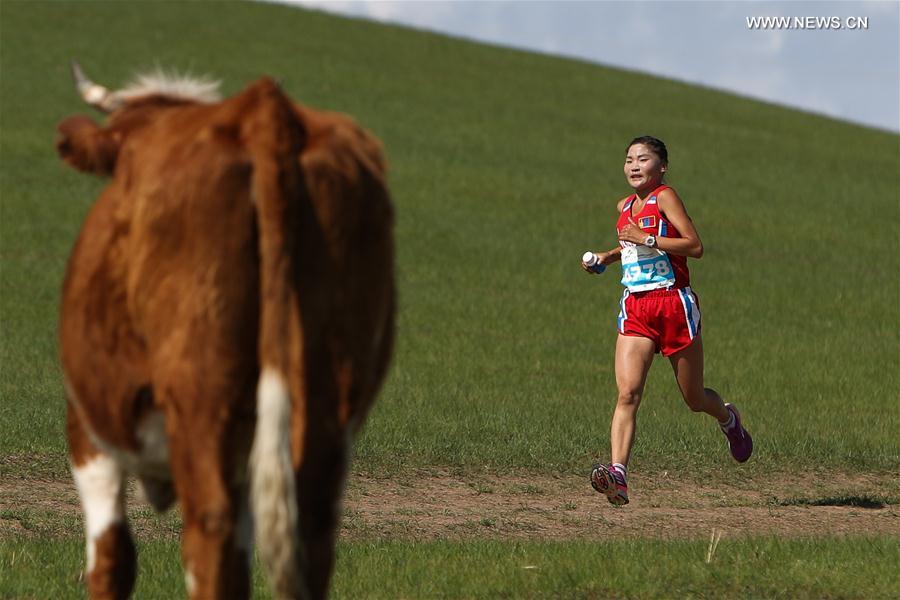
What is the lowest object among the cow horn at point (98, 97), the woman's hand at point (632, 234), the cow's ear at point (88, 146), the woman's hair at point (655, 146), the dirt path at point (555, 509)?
the dirt path at point (555, 509)

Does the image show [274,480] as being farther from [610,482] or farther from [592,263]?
[592,263]

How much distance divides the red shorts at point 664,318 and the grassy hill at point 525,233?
2.55 meters

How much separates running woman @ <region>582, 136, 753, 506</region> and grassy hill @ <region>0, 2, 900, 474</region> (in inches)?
99.0

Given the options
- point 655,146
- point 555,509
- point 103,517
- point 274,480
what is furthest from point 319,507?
point 555,509

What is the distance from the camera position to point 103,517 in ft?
15.9

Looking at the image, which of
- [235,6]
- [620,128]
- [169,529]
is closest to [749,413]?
[169,529]

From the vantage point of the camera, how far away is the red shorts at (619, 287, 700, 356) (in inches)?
374

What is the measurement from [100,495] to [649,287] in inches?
213

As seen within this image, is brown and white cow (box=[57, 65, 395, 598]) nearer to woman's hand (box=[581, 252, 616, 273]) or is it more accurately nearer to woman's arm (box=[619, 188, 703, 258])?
woman's arm (box=[619, 188, 703, 258])

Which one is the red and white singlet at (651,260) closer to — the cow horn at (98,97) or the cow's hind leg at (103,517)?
the cow horn at (98,97)

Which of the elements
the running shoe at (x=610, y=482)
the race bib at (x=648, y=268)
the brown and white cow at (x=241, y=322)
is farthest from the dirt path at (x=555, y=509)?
the brown and white cow at (x=241, y=322)

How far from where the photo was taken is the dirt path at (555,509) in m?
9.27

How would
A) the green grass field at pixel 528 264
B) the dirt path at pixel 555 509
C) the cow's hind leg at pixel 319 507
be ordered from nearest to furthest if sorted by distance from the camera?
the cow's hind leg at pixel 319 507 < the dirt path at pixel 555 509 < the green grass field at pixel 528 264

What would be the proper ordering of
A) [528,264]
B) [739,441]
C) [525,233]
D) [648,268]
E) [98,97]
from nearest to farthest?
1. [98,97]
2. [648,268]
3. [739,441]
4. [528,264]
5. [525,233]
